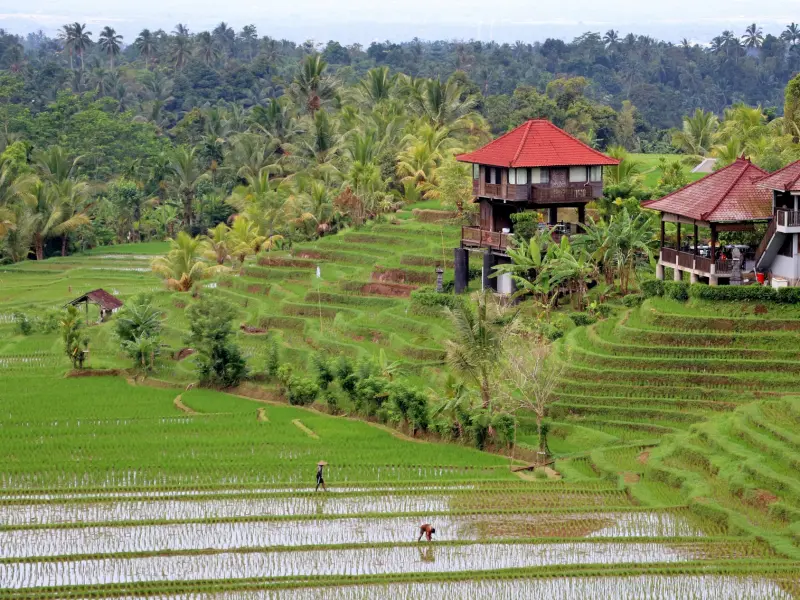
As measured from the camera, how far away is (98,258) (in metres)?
66.1

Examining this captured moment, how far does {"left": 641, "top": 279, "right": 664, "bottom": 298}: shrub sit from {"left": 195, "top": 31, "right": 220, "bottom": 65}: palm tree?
84.7m

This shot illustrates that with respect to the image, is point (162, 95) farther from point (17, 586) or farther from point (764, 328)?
point (17, 586)

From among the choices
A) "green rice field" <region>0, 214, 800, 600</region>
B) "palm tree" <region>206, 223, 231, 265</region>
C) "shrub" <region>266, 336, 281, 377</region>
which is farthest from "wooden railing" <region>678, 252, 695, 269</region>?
"palm tree" <region>206, 223, 231, 265</region>

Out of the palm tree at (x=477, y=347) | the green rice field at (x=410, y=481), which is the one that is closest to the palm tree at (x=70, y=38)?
the green rice field at (x=410, y=481)

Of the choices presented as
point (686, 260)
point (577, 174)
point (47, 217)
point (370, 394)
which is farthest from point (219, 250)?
point (686, 260)

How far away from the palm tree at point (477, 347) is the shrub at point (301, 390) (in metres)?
5.00

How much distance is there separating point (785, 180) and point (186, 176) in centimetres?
4080

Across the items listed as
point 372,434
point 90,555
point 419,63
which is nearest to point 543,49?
point 419,63

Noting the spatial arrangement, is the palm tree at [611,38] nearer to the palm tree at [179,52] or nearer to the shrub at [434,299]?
the palm tree at [179,52]

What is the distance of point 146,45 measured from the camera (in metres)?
122

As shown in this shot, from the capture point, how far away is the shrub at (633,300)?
37531 millimetres

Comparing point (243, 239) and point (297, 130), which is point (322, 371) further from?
→ point (297, 130)

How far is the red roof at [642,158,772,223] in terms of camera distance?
36.6m

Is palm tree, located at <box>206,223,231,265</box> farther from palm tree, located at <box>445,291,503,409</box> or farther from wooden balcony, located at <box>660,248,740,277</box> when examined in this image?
palm tree, located at <box>445,291,503,409</box>
